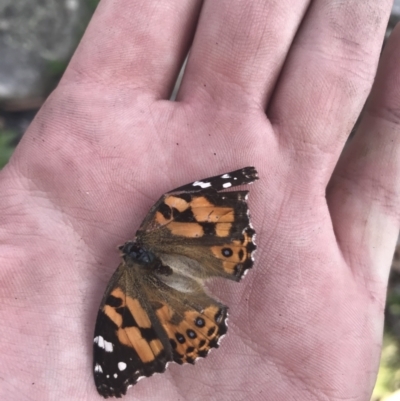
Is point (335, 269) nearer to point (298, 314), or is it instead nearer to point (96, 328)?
point (298, 314)

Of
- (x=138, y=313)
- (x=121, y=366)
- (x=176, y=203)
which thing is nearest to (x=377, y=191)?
(x=176, y=203)

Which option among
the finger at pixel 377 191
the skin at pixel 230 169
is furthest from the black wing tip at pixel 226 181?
the finger at pixel 377 191

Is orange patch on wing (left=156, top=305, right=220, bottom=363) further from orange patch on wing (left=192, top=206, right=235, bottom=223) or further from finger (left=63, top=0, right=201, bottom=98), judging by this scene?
finger (left=63, top=0, right=201, bottom=98)

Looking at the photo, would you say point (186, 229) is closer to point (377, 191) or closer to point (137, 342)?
point (137, 342)

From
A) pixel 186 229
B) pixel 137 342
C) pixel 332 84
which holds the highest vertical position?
pixel 332 84

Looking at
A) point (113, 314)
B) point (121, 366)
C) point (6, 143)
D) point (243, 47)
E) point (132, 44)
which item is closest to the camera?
point (121, 366)

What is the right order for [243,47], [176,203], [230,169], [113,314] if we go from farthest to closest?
[243,47]
[230,169]
[176,203]
[113,314]

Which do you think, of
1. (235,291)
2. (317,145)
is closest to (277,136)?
(317,145)
